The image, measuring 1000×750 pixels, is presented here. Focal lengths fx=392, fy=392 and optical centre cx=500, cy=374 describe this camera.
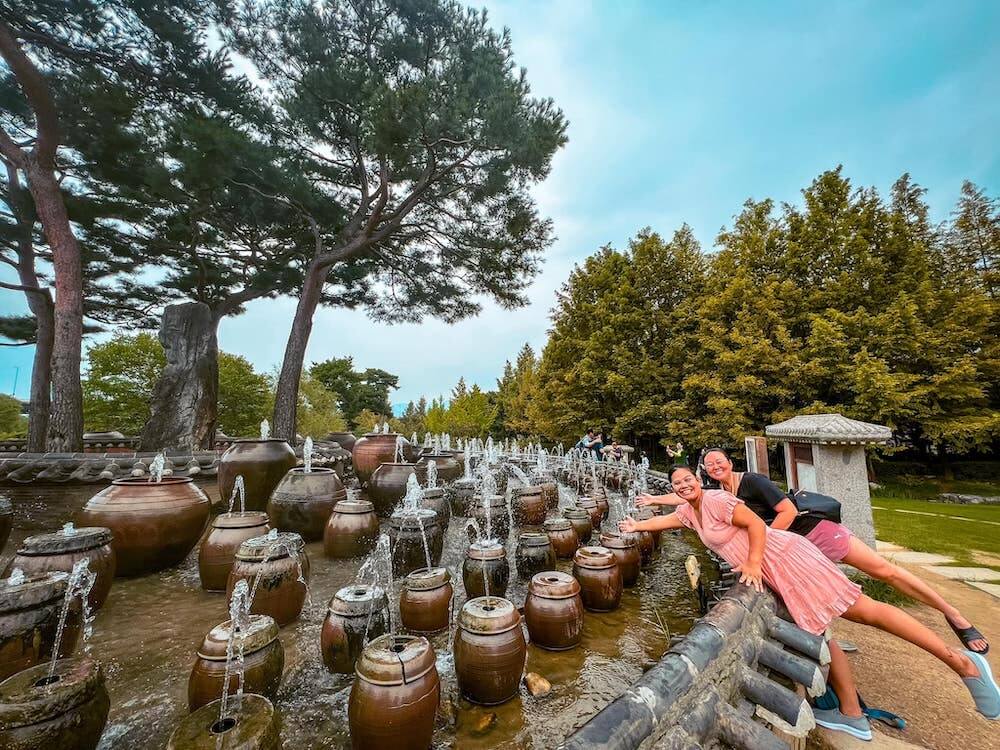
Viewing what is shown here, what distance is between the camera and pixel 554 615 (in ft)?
9.78

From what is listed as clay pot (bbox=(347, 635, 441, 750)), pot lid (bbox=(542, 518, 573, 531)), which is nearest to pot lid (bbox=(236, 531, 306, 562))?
clay pot (bbox=(347, 635, 441, 750))

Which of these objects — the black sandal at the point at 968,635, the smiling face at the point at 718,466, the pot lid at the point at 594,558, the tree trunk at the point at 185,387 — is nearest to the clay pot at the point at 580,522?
the pot lid at the point at 594,558

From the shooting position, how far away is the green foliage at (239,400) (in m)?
20.7

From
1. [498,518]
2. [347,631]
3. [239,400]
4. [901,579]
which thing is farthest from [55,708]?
[239,400]

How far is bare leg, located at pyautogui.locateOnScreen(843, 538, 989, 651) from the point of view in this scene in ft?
7.72

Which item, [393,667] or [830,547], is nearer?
[393,667]

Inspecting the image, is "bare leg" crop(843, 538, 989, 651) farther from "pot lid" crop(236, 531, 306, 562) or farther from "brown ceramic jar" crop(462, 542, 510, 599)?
"pot lid" crop(236, 531, 306, 562)

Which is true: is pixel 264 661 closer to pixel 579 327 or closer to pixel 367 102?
pixel 367 102

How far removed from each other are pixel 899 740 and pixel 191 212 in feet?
53.5

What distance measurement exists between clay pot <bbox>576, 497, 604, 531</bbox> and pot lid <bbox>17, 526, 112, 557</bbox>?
511cm

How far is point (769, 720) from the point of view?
1896 millimetres

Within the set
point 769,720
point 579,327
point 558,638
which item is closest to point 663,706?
point 769,720

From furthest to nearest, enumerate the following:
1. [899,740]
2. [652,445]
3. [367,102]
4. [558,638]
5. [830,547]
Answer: [652,445], [367,102], [558,638], [830,547], [899,740]

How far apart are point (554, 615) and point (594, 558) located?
0.78m
